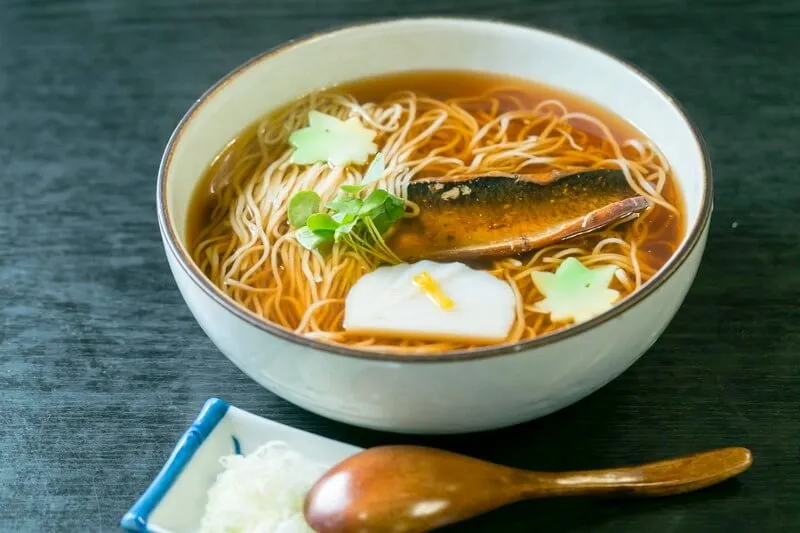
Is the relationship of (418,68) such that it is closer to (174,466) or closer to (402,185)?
(402,185)

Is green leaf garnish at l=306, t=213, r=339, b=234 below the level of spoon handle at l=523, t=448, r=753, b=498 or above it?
above

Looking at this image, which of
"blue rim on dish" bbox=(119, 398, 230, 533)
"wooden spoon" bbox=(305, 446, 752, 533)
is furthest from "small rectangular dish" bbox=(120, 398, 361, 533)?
"wooden spoon" bbox=(305, 446, 752, 533)

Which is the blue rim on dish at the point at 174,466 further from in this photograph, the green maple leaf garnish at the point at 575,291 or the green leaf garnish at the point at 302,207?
the green maple leaf garnish at the point at 575,291

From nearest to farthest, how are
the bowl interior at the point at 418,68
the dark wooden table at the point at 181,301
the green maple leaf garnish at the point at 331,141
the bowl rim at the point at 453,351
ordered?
1. the bowl rim at the point at 453,351
2. the dark wooden table at the point at 181,301
3. the bowl interior at the point at 418,68
4. the green maple leaf garnish at the point at 331,141

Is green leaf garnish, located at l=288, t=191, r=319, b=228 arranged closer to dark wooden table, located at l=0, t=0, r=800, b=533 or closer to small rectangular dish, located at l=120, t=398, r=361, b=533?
dark wooden table, located at l=0, t=0, r=800, b=533

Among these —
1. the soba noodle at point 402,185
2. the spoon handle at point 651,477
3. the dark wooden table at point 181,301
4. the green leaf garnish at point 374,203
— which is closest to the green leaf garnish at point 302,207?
the soba noodle at point 402,185

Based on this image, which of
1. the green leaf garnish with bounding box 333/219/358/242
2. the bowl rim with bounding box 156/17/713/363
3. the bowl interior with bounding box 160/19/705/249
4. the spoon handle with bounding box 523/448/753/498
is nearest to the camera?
the bowl rim with bounding box 156/17/713/363

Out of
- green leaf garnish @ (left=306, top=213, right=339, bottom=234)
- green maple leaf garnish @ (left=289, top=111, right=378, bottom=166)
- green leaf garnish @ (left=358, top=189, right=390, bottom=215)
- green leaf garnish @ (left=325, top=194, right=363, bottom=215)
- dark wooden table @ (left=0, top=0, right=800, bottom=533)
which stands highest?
green leaf garnish @ (left=358, top=189, right=390, bottom=215)
